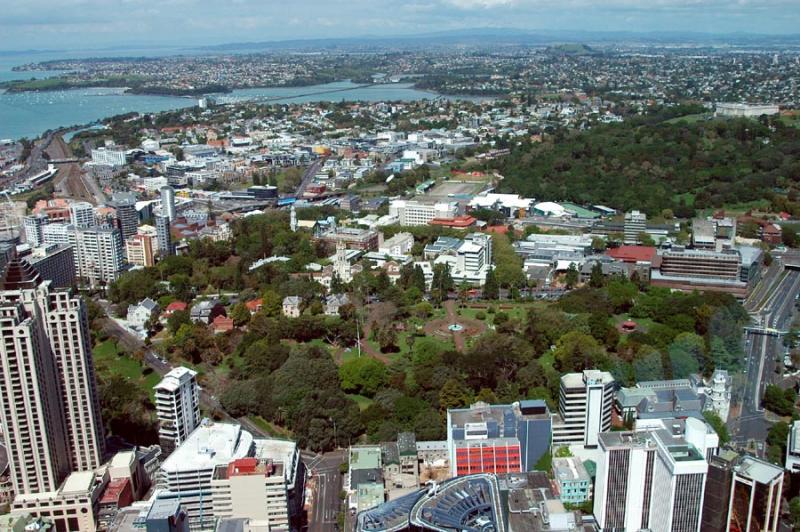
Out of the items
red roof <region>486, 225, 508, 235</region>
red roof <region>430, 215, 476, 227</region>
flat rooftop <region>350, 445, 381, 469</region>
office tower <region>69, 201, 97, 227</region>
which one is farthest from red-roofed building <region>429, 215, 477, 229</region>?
flat rooftop <region>350, 445, 381, 469</region>

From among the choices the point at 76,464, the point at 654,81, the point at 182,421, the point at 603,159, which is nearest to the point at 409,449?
the point at 182,421

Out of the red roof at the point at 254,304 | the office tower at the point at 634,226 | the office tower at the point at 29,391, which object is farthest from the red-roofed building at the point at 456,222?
the office tower at the point at 29,391

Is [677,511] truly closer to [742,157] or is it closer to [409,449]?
[409,449]

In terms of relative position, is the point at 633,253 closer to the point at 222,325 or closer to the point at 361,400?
the point at 361,400

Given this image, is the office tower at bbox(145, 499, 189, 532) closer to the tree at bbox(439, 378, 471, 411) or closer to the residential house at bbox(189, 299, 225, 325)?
the tree at bbox(439, 378, 471, 411)

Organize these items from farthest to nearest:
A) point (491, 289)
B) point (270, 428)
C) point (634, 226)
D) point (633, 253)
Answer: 1. point (634, 226)
2. point (633, 253)
3. point (491, 289)
4. point (270, 428)

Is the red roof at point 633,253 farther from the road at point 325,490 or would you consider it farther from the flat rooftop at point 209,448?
the flat rooftop at point 209,448

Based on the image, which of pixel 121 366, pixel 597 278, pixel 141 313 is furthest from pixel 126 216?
pixel 597 278
